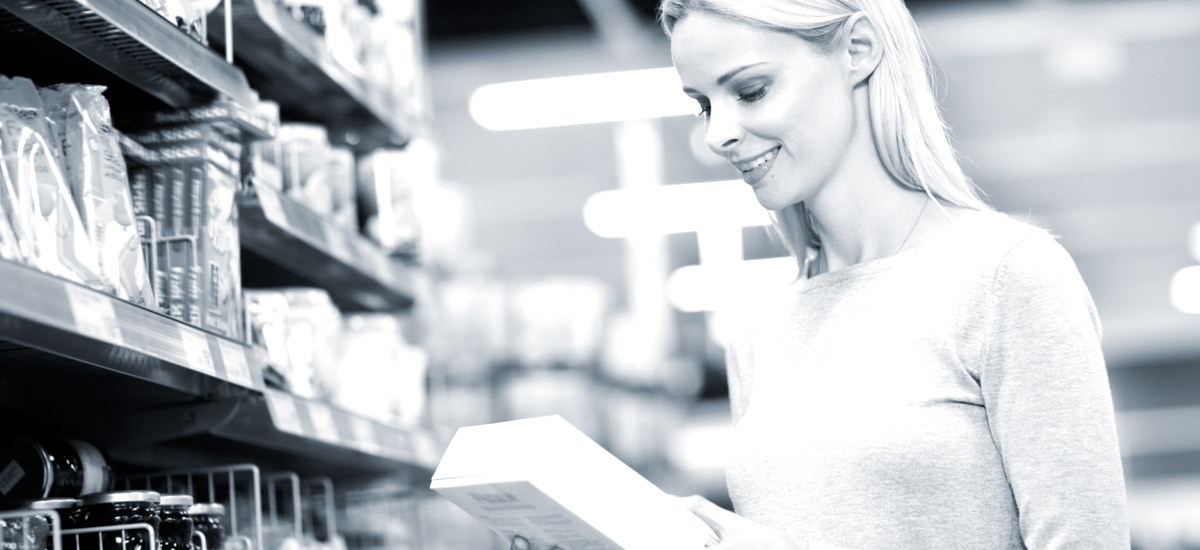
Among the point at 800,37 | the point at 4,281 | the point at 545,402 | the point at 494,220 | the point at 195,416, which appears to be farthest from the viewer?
the point at 494,220

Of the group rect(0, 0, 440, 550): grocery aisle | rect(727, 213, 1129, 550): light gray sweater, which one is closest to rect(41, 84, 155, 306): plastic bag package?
rect(0, 0, 440, 550): grocery aisle

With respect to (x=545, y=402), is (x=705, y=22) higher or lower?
higher

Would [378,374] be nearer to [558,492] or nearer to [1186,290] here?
[558,492]

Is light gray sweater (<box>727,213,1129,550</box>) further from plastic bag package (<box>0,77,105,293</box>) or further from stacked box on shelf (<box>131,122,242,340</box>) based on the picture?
plastic bag package (<box>0,77,105,293</box>)

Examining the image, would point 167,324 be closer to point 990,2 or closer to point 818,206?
point 818,206

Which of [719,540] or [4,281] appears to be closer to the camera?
[4,281]

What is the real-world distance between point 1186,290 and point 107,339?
13.1 metres

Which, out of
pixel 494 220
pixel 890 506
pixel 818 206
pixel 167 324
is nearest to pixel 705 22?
pixel 818 206

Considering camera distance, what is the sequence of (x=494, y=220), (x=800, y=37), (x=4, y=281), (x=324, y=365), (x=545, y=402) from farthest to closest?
(x=494, y=220)
(x=545, y=402)
(x=324, y=365)
(x=800, y=37)
(x=4, y=281)

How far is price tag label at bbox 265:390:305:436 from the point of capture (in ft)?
6.77

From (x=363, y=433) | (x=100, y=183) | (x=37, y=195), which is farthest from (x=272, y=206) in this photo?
(x=37, y=195)

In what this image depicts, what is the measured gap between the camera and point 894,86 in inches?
74.3

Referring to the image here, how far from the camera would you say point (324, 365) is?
256 centimetres

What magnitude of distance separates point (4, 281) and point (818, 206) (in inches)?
40.3
